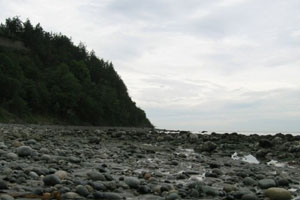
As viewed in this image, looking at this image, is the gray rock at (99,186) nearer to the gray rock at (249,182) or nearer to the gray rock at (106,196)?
the gray rock at (106,196)

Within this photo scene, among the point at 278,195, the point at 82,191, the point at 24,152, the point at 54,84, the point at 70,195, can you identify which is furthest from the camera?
the point at 54,84

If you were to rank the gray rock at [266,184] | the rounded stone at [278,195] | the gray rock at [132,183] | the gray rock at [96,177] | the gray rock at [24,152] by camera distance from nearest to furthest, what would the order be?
the rounded stone at [278,195] → the gray rock at [132,183] → the gray rock at [96,177] → the gray rock at [266,184] → the gray rock at [24,152]

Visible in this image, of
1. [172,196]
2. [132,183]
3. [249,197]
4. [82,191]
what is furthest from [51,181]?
[249,197]

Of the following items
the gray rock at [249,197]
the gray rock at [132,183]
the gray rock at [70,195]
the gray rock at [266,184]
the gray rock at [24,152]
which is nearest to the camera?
the gray rock at [70,195]

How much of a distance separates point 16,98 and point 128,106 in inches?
1512

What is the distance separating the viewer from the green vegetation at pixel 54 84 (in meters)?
48.7

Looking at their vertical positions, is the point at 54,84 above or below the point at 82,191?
above

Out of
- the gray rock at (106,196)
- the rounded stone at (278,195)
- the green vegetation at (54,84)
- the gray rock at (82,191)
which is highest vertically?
the green vegetation at (54,84)

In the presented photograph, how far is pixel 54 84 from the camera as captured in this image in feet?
199

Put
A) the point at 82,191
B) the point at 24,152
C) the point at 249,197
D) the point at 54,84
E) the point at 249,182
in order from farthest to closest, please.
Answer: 1. the point at 54,84
2. the point at 24,152
3. the point at 249,182
4. the point at 249,197
5. the point at 82,191

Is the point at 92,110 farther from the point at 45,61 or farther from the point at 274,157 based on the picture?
the point at 274,157

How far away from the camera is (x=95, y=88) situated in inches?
2707

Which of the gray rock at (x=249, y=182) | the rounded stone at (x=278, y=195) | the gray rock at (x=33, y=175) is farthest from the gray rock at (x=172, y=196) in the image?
the gray rock at (x=33, y=175)

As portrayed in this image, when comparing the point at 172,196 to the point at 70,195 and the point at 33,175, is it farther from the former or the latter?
the point at 33,175
